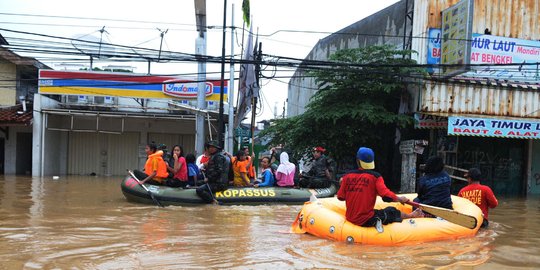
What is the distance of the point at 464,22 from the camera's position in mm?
13430

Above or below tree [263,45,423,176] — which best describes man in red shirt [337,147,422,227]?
below

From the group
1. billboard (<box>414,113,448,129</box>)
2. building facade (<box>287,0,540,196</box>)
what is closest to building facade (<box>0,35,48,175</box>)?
building facade (<box>287,0,540,196</box>)

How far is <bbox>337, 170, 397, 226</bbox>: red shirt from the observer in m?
6.09

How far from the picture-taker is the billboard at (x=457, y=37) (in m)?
13.3

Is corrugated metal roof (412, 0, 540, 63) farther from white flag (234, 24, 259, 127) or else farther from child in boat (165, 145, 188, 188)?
child in boat (165, 145, 188, 188)

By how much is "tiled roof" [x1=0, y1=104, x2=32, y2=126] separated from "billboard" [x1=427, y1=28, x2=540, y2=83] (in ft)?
47.9

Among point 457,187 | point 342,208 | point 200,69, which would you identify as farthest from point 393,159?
point 342,208

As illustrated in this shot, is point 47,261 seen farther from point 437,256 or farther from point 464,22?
point 464,22

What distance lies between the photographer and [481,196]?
754cm

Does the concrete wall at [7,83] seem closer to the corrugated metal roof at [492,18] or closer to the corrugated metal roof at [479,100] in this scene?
the corrugated metal roof at [492,18]

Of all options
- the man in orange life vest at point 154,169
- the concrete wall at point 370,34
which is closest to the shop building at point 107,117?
the concrete wall at point 370,34

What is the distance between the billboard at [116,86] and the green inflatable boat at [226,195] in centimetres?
874

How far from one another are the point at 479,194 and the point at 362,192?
2.54 metres

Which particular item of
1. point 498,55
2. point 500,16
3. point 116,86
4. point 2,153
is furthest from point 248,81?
point 2,153
